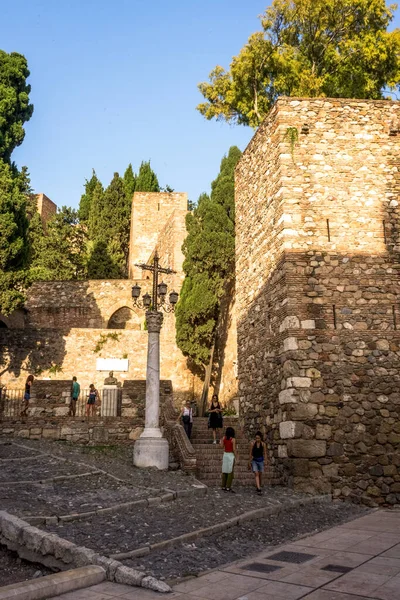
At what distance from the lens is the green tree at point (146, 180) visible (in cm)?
4472

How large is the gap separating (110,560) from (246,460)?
7.23m

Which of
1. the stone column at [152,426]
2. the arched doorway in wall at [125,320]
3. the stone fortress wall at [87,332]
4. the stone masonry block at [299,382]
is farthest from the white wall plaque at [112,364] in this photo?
the stone masonry block at [299,382]

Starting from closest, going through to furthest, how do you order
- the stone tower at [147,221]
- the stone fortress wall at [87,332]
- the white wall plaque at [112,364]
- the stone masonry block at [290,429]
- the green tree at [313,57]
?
1. the stone masonry block at [290,429]
2. the green tree at [313,57]
3. the stone fortress wall at [87,332]
4. the white wall plaque at [112,364]
5. the stone tower at [147,221]

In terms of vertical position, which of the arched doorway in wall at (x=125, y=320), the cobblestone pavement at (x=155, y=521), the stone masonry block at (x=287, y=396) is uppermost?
the arched doorway in wall at (x=125, y=320)

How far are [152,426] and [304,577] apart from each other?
23.6ft

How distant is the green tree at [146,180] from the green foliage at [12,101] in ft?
68.6

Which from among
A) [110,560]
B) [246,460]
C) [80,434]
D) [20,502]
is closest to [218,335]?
[80,434]

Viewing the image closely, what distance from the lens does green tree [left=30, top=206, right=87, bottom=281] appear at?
34.0 m

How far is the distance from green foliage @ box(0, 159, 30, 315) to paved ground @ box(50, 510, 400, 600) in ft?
51.9

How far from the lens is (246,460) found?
1260 centimetres

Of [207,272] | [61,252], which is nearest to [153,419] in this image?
[207,272]

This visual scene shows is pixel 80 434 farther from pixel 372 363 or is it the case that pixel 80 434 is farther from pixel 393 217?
pixel 393 217

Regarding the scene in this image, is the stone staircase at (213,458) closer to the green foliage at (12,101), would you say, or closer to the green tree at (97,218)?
the green foliage at (12,101)

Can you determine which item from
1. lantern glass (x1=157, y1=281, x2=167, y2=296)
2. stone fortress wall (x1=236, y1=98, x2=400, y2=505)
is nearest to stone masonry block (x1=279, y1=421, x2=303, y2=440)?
stone fortress wall (x1=236, y1=98, x2=400, y2=505)
